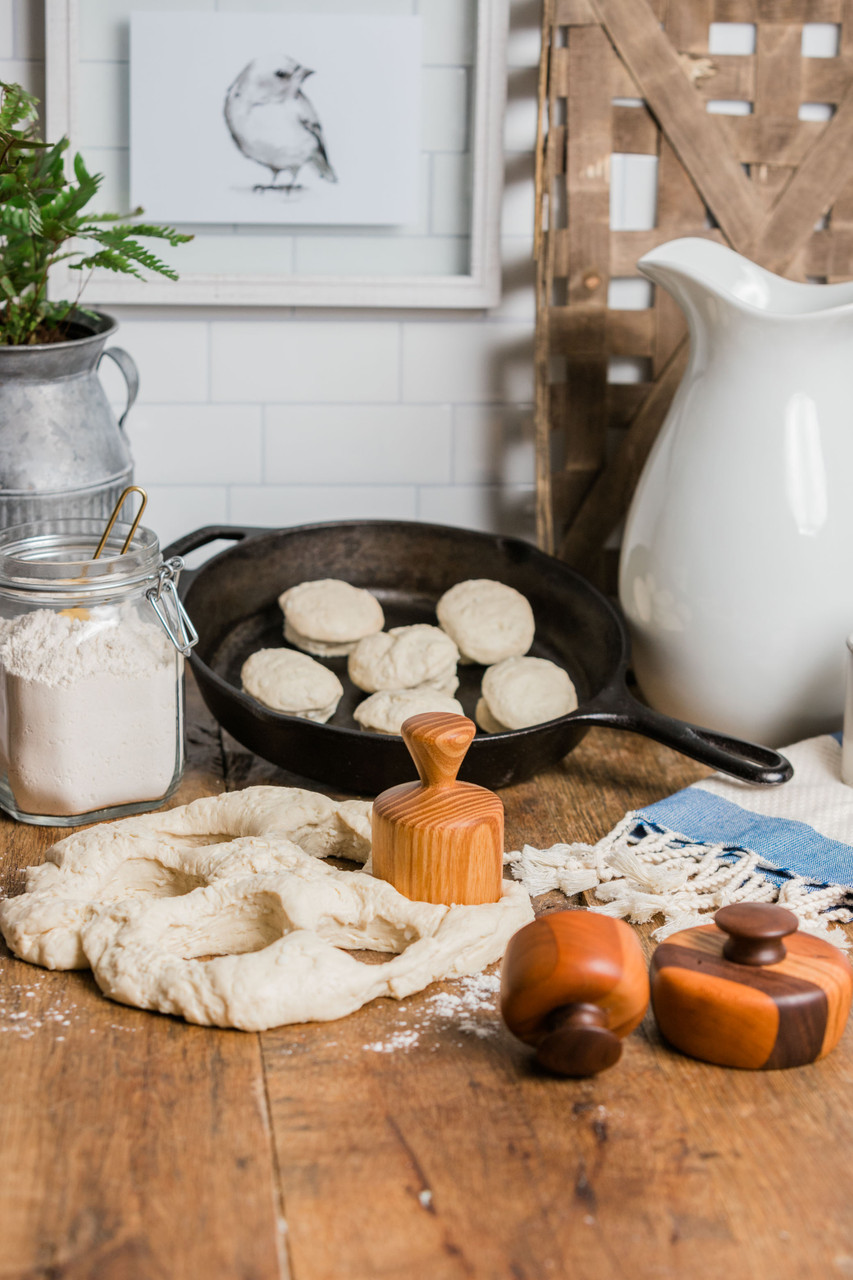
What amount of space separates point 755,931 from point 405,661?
0.46 metres

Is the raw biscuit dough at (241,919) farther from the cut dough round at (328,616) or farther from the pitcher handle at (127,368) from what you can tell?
the pitcher handle at (127,368)

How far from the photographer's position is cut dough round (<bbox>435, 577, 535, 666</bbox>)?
101 centimetres

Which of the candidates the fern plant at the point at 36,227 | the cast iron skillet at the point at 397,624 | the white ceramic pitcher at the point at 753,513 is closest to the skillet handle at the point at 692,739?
→ the cast iron skillet at the point at 397,624

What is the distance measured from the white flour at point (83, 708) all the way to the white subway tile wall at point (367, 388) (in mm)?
442

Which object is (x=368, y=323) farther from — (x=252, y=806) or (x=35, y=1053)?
(x=35, y=1053)

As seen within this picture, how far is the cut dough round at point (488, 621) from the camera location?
101 centimetres

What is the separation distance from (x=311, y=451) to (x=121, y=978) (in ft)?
2.40

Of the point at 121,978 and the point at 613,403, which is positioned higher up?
the point at 613,403

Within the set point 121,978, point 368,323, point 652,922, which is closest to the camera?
point 121,978

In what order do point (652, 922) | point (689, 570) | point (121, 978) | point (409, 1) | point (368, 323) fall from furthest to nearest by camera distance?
point (368, 323) < point (409, 1) < point (689, 570) < point (652, 922) < point (121, 978)

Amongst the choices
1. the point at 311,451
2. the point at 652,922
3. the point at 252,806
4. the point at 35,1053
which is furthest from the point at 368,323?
the point at 35,1053

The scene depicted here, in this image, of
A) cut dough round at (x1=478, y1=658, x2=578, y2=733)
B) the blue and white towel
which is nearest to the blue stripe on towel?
the blue and white towel

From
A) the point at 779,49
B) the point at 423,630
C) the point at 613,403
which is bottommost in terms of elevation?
the point at 423,630

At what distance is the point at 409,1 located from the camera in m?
1.07
